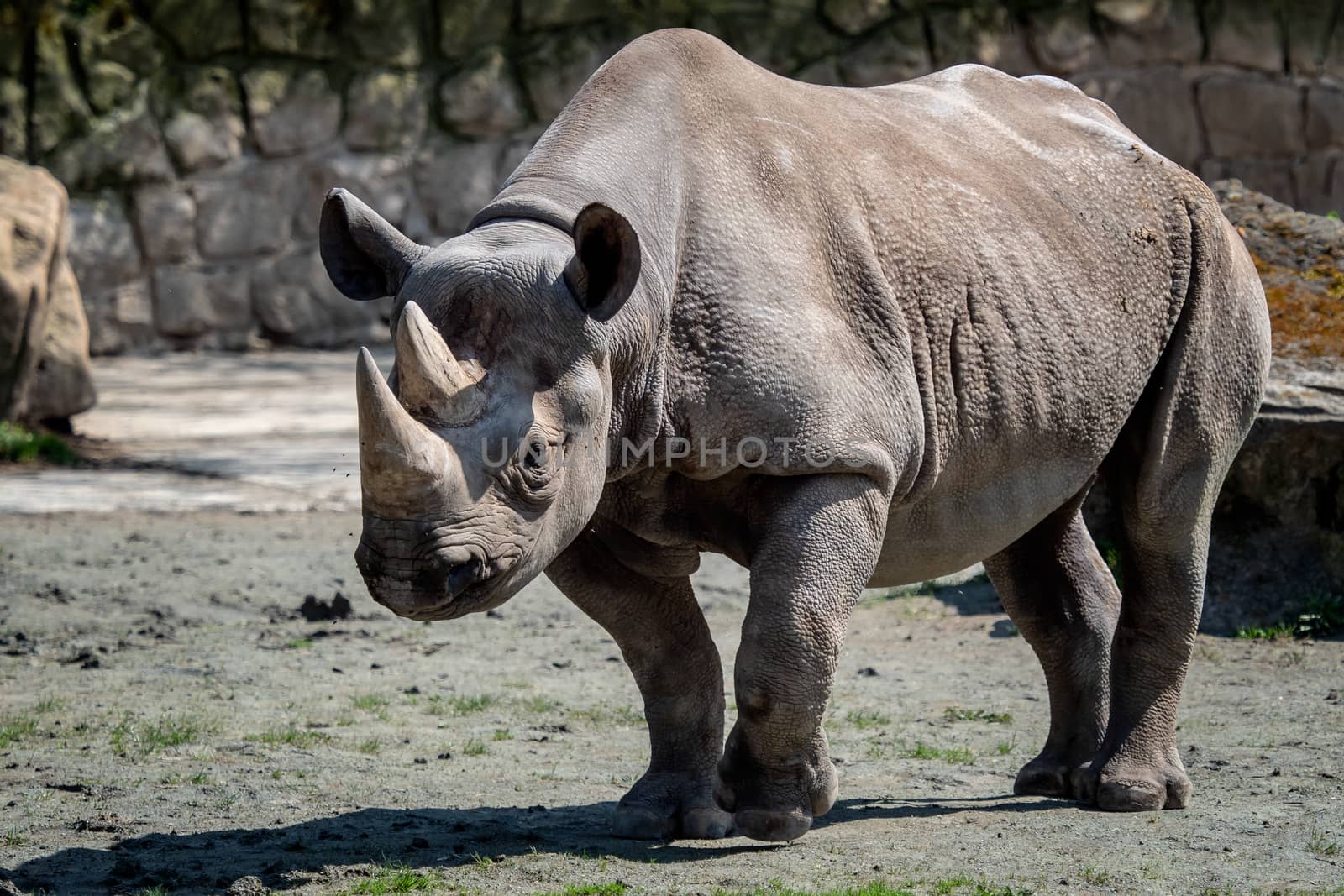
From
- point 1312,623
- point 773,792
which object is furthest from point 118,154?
point 773,792

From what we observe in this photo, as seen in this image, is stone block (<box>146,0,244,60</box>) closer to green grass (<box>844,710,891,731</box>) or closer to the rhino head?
green grass (<box>844,710,891,731</box>)

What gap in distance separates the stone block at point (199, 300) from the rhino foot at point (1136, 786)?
38.0 ft

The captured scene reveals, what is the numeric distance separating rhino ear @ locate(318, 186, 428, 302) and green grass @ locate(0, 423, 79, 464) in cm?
736

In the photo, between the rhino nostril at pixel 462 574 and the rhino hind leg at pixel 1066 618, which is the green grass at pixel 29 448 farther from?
the rhino nostril at pixel 462 574

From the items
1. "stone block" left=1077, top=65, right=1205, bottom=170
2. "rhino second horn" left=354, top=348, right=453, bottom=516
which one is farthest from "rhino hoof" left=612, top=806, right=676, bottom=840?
"stone block" left=1077, top=65, right=1205, bottom=170

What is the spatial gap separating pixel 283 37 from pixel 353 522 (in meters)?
6.99

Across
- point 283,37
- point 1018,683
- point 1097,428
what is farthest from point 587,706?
point 283,37

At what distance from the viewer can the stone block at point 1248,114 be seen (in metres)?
16.2

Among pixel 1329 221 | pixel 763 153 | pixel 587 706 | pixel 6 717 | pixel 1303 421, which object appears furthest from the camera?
pixel 1329 221

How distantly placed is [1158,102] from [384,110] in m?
6.94

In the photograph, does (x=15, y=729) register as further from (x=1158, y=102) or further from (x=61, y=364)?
(x=1158, y=102)

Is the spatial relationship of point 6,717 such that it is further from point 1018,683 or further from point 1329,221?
point 1329,221

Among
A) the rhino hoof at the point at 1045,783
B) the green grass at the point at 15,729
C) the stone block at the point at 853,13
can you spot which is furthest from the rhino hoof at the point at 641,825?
the stone block at the point at 853,13

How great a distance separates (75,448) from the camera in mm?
11336
